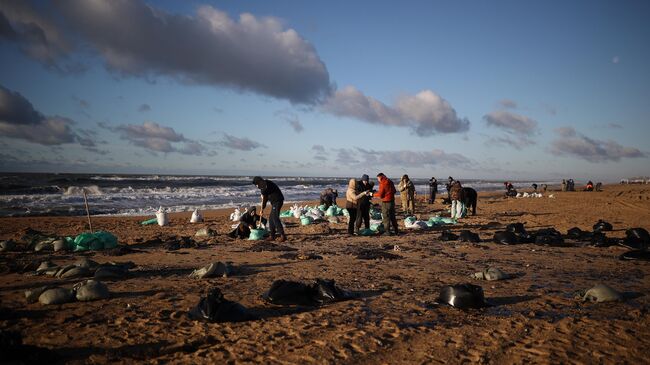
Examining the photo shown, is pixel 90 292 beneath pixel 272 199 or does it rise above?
beneath

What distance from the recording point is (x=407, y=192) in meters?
16.6

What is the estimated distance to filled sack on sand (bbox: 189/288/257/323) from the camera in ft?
13.2

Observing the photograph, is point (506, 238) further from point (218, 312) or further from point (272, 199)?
point (218, 312)

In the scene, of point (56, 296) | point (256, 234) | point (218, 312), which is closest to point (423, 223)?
point (256, 234)

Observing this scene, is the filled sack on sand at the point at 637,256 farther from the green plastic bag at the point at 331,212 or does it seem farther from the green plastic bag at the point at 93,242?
the green plastic bag at the point at 93,242

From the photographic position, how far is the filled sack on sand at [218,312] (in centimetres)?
A: 402

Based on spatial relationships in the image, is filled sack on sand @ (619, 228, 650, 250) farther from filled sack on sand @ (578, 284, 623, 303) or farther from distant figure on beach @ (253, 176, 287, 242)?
distant figure on beach @ (253, 176, 287, 242)

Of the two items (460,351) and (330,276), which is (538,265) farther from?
(460,351)

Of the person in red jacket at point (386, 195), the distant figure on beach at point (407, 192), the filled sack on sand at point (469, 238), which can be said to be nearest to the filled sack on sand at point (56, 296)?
the person in red jacket at point (386, 195)

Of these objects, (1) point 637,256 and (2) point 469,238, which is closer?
(1) point 637,256

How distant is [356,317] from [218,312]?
1.65m

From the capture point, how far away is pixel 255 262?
7.41 metres

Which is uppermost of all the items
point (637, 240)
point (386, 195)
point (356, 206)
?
point (386, 195)

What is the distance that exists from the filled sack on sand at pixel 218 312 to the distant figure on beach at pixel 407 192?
41.4 feet
